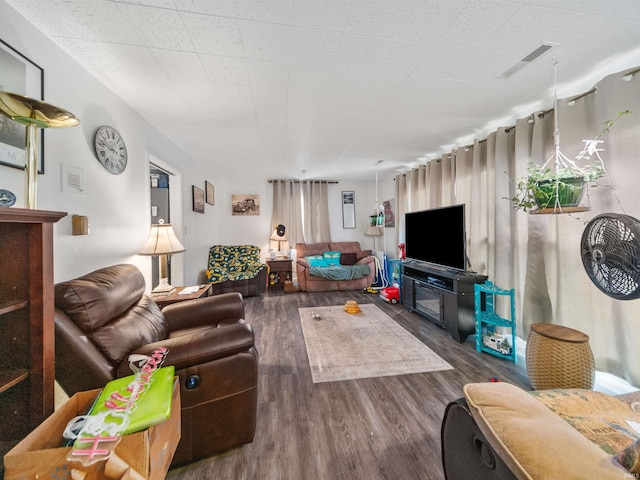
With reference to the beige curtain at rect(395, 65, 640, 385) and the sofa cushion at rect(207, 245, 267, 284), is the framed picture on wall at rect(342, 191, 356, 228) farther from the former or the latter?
the beige curtain at rect(395, 65, 640, 385)

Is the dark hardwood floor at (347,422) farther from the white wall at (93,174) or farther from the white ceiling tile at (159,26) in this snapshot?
the white ceiling tile at (159,26)

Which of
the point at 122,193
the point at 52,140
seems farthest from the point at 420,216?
the point at 52,140

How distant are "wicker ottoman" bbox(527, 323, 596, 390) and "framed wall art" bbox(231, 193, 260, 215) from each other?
521 cm

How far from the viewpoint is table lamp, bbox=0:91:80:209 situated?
91 cm

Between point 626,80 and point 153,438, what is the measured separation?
3296 millimetres

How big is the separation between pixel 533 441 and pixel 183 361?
1.32m

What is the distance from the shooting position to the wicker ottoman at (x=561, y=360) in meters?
1.54

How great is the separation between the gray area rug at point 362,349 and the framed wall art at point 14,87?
2292 mm

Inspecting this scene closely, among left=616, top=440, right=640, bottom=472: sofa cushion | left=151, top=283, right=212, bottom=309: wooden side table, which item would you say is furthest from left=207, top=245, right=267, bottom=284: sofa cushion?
left=616, top=440, right=640, bottom=472: sofa cushion

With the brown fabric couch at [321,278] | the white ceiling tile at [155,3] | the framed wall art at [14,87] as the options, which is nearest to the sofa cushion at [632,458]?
the white ceiling tile at [155,3]

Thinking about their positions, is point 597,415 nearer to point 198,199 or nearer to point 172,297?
point 172,297

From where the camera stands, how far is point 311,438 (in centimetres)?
142

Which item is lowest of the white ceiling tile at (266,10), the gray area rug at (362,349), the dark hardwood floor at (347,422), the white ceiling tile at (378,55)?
the dark hardwood floor at (347,422)

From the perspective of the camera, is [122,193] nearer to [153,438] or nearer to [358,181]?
[153,438]
